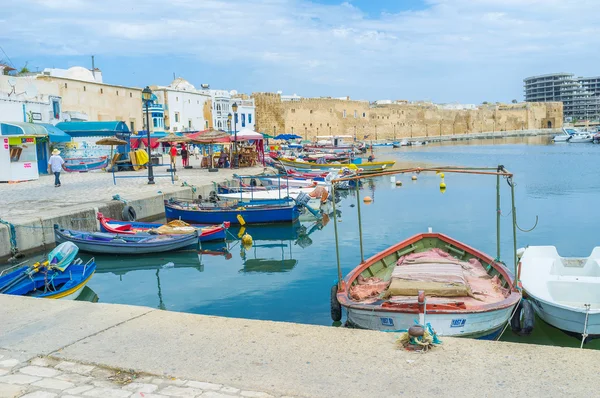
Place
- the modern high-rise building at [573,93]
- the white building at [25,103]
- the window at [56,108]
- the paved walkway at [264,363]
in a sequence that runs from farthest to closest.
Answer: the modern high-rise building at [573,93], the window at [56,108], the white building at [25,103], the paved walkway at [264,363]

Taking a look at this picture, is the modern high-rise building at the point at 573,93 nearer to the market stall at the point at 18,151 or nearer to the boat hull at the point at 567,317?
the market stall at the point at 18,151

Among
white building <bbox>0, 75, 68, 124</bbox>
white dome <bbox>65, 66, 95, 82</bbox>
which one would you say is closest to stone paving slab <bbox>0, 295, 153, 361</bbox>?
white building <bbox>0, 75, 68, 124</bbox>

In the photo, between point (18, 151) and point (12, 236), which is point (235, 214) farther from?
point (18, 151)

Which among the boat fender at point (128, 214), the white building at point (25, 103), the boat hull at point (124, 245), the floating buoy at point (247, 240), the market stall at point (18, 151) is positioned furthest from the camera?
the white building at point (25, 103)

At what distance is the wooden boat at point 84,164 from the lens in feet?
86.5

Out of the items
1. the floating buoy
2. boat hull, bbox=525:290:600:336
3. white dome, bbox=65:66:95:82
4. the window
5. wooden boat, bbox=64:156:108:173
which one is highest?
white dome, bbox=65:66:95:82

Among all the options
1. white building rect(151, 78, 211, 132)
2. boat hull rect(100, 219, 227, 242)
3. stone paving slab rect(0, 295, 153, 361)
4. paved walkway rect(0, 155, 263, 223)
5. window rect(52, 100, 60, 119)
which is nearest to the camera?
stone paving slab rect(0, 295, 153, 361)

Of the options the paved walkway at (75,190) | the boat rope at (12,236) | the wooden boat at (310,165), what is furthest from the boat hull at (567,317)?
the wooden boat at (310,165)

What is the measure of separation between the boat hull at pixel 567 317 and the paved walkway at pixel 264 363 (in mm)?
2763

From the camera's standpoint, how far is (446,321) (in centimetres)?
598

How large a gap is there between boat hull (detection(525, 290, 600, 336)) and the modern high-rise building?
155642mm

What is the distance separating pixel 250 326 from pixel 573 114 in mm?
166538

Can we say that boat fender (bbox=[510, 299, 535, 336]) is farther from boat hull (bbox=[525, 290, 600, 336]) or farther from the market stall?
the market stall

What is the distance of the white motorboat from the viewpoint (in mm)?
6566
